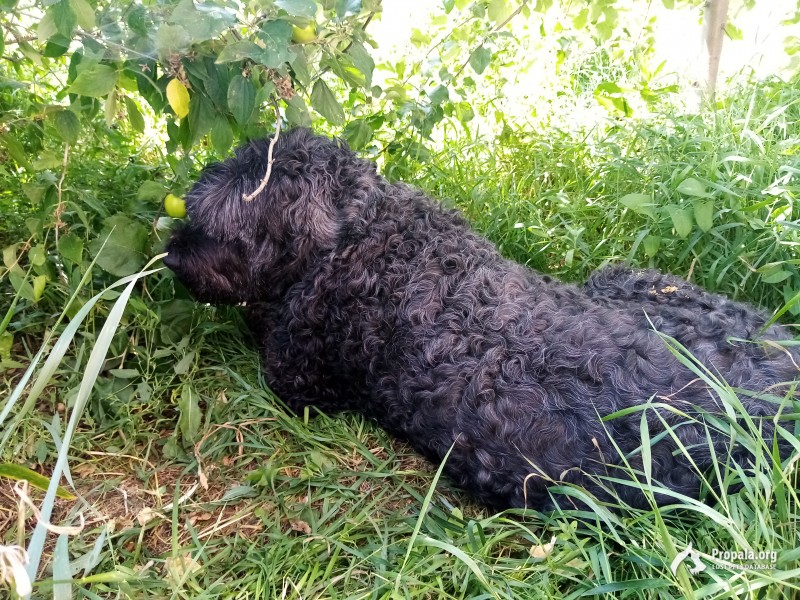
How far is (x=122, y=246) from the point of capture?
2578 mm

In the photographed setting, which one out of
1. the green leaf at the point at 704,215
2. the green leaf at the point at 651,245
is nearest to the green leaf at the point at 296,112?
the green leaf at the point at 651,245

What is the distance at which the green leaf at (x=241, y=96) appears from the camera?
2.08 meters

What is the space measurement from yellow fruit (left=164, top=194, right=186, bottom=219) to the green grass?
377mm

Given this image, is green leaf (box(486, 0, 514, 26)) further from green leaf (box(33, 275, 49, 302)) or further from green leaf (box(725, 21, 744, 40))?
green leaf (box(33, 275, 49, 302))

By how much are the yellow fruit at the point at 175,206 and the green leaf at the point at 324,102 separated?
26.4 inches

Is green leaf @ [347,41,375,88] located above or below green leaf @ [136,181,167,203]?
above

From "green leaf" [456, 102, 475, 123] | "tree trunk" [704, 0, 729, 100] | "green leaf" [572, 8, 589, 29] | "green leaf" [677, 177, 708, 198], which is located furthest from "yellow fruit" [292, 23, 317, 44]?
"tree trunk" [704, 0, 729, 100]

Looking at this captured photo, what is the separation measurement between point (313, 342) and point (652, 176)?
1.98 meters

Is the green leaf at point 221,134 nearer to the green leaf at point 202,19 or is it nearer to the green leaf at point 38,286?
the green leaf at point 202,19

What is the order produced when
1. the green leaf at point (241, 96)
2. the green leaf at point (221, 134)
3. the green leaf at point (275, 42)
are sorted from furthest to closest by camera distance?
the green leaf at point (221, 134) → the green leaf at point (241, 96) → the green leaf at point (275, 42)

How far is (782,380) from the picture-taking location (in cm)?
190

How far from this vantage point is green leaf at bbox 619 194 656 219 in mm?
2897

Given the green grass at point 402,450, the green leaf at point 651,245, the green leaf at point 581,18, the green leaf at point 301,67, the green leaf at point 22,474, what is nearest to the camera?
the green leaf at point 22,474

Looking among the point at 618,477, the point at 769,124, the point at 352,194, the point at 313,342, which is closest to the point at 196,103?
the point at 352,194
